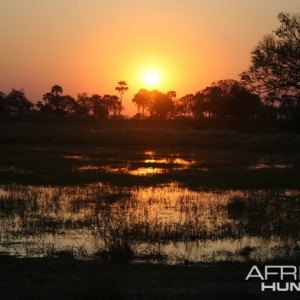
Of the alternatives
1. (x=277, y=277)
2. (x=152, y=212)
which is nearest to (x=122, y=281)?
(x=277, y=277)

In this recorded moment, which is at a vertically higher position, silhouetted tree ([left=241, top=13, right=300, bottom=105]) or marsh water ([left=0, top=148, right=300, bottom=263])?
silhouetted tree ([left=241, top=13, right=300, bottom=105])

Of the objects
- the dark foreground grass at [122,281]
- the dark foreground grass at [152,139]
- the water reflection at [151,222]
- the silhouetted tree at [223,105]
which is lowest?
the water reflection at [151,222]

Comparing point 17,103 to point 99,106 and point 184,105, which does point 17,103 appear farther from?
point 184,105

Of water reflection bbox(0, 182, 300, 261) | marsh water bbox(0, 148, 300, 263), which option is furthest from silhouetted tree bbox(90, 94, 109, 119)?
water reflection bbox(0, 182, 300, 261)

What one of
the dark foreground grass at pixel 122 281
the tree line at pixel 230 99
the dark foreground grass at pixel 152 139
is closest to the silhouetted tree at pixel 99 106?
the tree line at pixel 230 99

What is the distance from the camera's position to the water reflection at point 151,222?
13.6 meters

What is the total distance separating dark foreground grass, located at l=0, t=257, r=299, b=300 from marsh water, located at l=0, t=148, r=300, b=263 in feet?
3.85

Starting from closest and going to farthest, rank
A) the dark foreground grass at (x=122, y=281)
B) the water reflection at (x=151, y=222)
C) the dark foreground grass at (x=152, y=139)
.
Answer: the dark foreground grass at (x=122, y=281)
the water reflection at (x=151, y=222)
the dark foreground grass at (x=152, y=139)

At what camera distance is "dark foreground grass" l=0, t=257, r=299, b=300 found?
9102mm

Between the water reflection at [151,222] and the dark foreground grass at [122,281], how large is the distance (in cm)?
132

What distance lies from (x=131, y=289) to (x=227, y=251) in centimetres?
459

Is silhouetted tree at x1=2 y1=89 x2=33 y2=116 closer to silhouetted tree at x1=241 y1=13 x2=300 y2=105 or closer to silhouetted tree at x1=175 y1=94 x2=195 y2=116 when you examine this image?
silhouetted tree at x1=175 y1=94 x2=195 y2=116

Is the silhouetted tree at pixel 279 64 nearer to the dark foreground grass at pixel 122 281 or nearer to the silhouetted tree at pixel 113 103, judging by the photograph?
the dark foreground grass at pixel 122 281

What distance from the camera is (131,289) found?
9.55m
